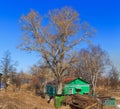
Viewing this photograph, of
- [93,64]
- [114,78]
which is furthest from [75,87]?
[114,78]

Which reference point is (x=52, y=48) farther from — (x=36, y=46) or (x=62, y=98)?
(x=62, y=98)

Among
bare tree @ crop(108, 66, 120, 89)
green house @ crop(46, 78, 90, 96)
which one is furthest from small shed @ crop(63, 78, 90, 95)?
bare tree @ crop(108, 66, 120, 89)

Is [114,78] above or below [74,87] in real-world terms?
above

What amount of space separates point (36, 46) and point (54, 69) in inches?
171

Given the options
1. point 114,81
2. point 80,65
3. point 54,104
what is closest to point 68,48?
point 54,104

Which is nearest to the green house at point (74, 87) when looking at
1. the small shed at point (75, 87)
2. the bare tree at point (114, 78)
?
the small shed at point (75, 87)

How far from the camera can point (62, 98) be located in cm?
3098

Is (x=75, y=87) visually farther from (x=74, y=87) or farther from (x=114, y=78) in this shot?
(x=114, y=78)

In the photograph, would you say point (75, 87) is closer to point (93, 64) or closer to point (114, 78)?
point (93, 64)

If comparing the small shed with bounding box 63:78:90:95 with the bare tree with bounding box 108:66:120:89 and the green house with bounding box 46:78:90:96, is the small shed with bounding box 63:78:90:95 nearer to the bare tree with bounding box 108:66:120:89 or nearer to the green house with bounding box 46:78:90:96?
the green house with bounding box 46:78:90:96

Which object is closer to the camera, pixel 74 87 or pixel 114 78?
pixel 74 87

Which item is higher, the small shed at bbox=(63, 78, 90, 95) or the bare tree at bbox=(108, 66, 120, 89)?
the bare tree at bbox=(108, 66, 120, 89)

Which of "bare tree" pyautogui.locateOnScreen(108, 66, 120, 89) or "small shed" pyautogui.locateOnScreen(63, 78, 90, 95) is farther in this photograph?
"bare tree" pyautogui.locateOnScreen(108, 66, 120, 89)

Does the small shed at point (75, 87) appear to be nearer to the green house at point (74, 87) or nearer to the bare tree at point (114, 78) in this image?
the green house at point (74, 87)
